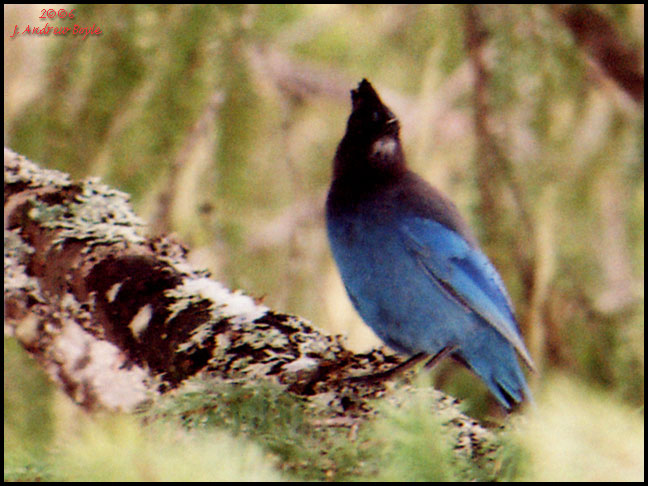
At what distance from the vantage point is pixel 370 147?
1729mm

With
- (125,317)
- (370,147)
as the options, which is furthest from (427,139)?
(125,317)

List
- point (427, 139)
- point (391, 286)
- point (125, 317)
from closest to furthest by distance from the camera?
point (125, 317) < point (391, 286) < point (427, 139)

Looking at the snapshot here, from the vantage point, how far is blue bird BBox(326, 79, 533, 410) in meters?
1.67

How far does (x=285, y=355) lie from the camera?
117 cm

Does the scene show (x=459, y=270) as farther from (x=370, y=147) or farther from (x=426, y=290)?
(x=370, y=147)

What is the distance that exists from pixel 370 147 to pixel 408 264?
260 mm

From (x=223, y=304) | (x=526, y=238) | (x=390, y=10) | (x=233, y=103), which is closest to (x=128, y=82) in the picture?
(x=233, y=103)

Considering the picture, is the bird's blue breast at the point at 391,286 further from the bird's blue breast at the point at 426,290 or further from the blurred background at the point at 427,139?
the blurred background at the point at 427,139

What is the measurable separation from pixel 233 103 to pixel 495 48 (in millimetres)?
622

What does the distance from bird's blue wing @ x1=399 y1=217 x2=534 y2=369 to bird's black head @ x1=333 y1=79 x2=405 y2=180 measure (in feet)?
0.42

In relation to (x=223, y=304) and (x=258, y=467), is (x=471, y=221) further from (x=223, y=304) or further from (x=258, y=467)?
(x=258, y=467)

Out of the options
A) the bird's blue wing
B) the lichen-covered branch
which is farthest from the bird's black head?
the lichen-covered branch

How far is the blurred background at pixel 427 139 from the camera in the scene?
177cm

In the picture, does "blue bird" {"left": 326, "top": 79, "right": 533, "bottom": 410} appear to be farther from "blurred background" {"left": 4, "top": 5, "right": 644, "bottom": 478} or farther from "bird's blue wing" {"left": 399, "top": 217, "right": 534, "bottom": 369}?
"blurred background" {"left": 4, "top": 5, "right": 644, "bottom": 478}
